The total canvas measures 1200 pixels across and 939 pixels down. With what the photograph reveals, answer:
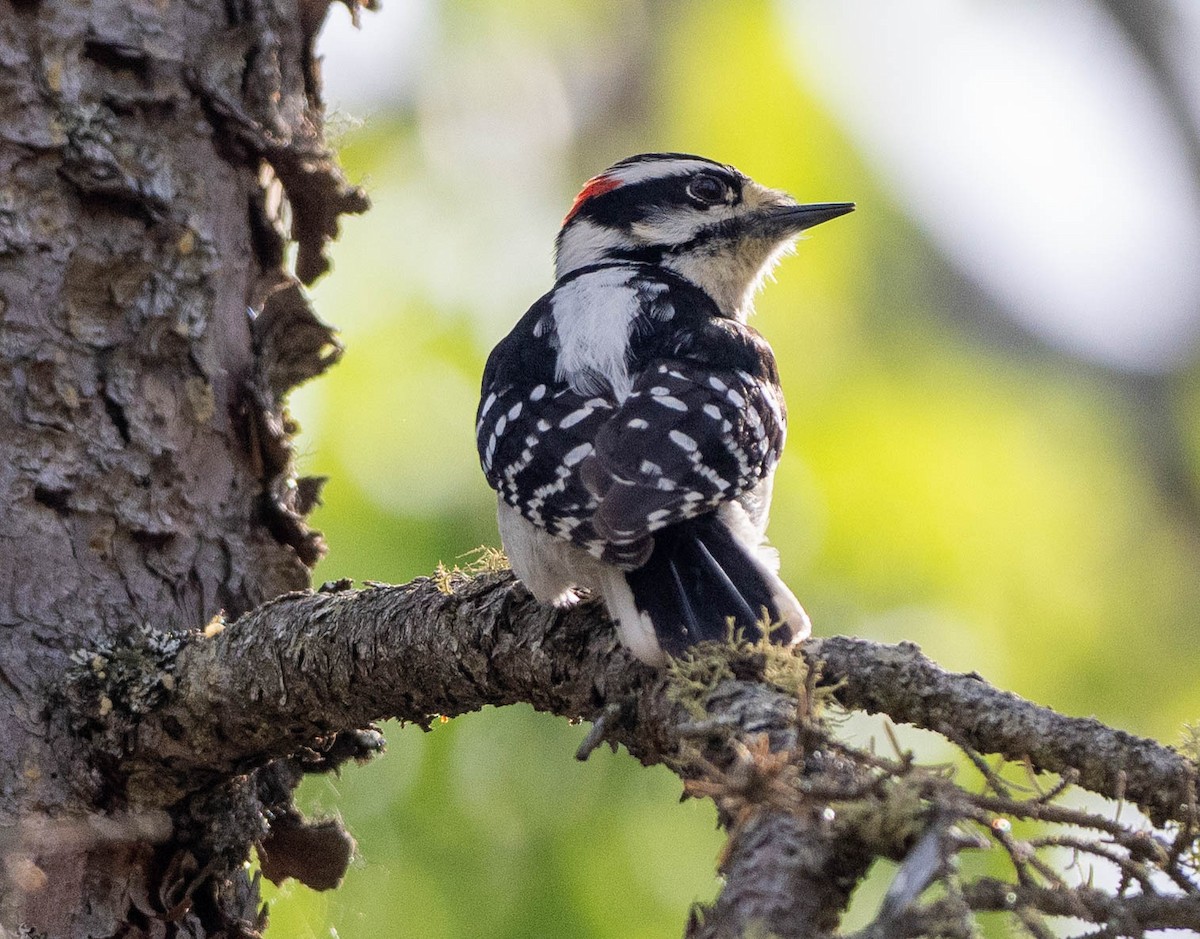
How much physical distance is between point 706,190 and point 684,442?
1.52m

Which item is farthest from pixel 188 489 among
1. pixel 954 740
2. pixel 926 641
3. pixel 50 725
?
pixel 926 641

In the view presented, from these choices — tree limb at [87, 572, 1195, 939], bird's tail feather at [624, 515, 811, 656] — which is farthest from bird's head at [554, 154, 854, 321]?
tree limb at [87, 572, 1195, 939]

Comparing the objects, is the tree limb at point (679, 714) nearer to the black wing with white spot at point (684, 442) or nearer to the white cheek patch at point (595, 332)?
the black wing with white spot at point (684, 442)

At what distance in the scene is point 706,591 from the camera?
8.14 ft

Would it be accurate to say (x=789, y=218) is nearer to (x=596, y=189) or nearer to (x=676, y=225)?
(x=676, y=225)

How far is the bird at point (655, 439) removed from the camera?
246cm

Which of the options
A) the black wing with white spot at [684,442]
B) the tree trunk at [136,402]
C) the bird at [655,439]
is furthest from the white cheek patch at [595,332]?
the tree trunk at [136,402]

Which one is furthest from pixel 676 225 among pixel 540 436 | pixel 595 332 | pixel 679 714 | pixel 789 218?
pixel 679 714

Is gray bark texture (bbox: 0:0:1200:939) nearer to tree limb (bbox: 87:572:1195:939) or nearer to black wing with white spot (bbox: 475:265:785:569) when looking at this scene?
tree limb (bbox: 87:572:1195:939)

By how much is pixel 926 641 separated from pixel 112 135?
11.6ft

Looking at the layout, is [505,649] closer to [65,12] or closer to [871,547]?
[65,12]

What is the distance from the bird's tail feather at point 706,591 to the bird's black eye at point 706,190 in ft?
4.89

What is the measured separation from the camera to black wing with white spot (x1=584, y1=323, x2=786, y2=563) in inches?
98.3

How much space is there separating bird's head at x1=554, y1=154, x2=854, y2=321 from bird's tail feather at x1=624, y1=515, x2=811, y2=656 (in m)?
1.36
